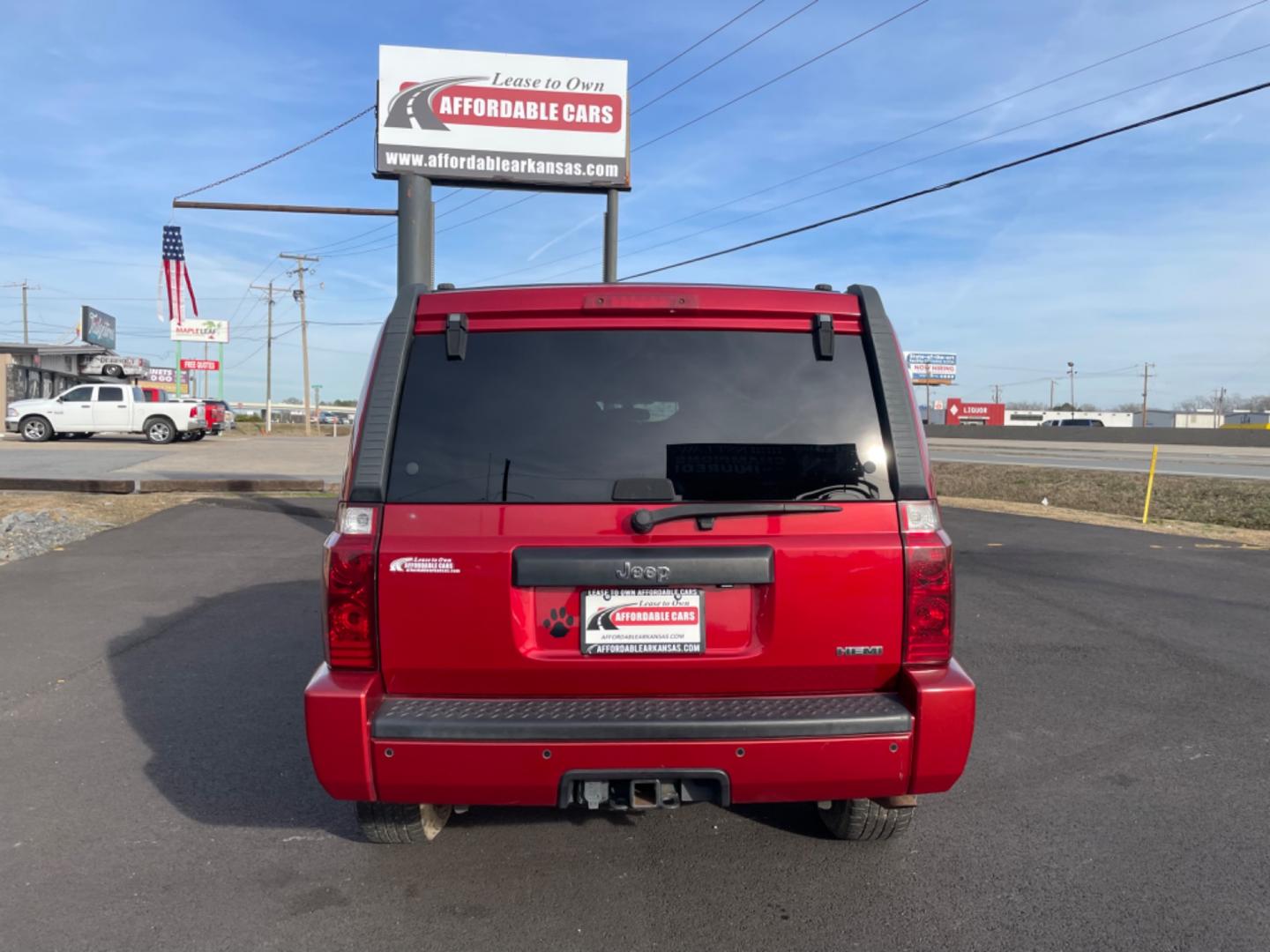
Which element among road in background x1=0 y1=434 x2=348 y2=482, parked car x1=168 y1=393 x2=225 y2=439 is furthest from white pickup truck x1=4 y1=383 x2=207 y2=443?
parked car x1=168 y1=393 x2=225 y2=439

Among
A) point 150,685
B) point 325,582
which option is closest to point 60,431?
point 150,685

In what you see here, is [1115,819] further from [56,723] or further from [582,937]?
[56,723]

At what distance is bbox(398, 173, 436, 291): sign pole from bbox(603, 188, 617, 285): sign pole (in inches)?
122

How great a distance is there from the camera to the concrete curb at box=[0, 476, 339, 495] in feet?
50.8

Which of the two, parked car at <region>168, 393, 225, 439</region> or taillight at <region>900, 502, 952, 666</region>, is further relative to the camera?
parked car at <region>168, 393, 225, 439</region>

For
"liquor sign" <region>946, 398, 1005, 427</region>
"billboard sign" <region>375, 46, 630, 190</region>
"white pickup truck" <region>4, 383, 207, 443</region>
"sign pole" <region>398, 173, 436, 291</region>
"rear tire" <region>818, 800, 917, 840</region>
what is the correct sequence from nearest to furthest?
"rear tire" <region>818, 800, 917, 840</region>
"sign pole" <region>398, 173, 436, 291</region>
"billboard sign" <region>375, 46, 630, 190</region>
"white pickup truck" <region>4, 383, 207, 443</region>
"liquor sign" <region>946, 398, 1005, 427</region>

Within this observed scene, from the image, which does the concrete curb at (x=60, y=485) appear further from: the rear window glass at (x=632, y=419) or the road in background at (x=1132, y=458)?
the road in background at (x=1132, y=458)

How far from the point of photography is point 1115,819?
3.85 metres

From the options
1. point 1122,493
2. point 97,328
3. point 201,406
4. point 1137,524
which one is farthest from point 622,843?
point 97,328

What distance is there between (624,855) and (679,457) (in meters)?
1.56

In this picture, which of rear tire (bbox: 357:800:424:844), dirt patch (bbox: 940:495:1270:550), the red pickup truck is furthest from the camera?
the red pickup truck

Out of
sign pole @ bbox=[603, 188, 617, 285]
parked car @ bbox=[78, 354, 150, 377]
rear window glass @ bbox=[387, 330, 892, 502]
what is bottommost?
rear window glass @ bbox=[387, 330, 892, 502]

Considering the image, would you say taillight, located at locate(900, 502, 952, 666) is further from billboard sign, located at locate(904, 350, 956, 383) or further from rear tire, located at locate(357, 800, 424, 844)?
billboard sign, located at locate(904, 350, 956, 383)

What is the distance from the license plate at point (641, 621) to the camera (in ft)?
9.66
